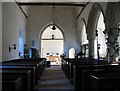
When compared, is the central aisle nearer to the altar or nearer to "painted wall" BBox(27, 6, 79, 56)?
"painted wall" BBox(27, 6, 79, 56)

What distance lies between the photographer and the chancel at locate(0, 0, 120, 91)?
604cm

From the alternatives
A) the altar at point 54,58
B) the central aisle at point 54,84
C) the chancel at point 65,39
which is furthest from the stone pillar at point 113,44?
the altar at point 54,58

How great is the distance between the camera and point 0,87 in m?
2.67

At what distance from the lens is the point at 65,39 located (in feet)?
61.8

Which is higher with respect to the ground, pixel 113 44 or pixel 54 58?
pixel 113 44

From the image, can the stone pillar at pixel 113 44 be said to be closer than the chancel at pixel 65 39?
No

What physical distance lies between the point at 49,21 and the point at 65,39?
2.00 meters

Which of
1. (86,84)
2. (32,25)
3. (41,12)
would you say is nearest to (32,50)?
(32,25)

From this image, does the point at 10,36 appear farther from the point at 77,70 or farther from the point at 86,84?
the point at 86,84

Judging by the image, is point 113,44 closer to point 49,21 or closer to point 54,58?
point 49,21

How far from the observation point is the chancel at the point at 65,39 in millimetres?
6044

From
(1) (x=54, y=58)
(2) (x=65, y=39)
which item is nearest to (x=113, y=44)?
(2) (x=65, y=39)

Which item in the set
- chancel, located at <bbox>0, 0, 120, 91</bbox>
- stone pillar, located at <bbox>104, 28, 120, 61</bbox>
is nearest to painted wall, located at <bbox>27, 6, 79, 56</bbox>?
chancel, located at <bbox>0, 0, 120, 91</bbox>

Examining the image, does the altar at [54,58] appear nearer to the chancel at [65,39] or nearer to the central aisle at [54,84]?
the chancel at [65,39]
